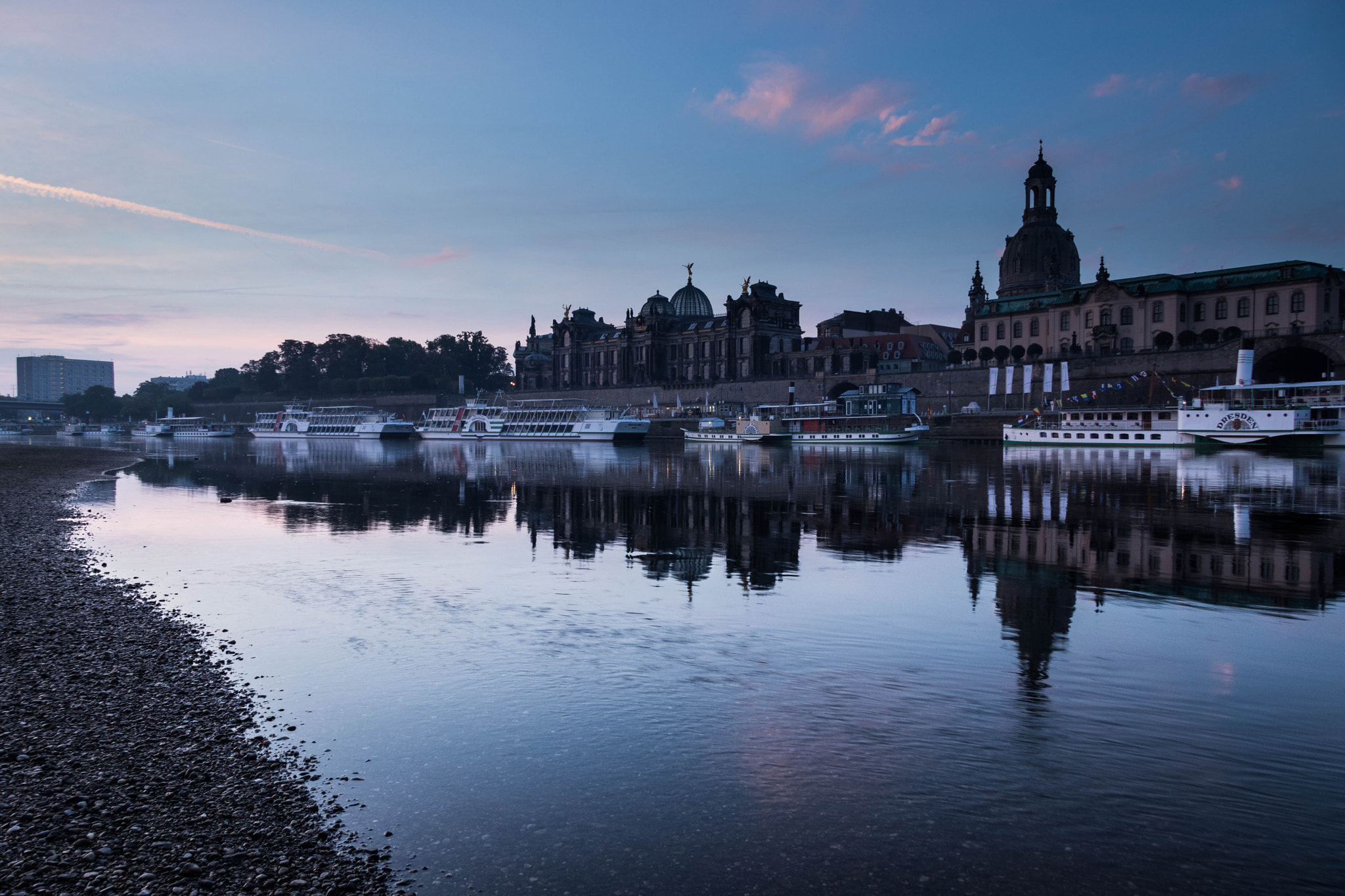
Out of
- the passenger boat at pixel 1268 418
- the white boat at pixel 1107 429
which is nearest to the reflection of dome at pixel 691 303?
the white boat at pixel 1107 429

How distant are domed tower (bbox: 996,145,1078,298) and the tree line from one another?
101685mm

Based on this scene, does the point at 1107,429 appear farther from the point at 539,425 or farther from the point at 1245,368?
the point at 539,425

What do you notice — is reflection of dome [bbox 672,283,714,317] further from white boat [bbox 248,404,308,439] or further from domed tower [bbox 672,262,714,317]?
white boat [bbox 248,404,308,439]

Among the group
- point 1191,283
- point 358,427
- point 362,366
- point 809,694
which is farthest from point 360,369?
point 809,694

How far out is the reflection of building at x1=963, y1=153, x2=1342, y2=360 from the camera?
3150 inches

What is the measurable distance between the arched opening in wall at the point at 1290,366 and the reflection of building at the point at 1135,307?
37.0 inches

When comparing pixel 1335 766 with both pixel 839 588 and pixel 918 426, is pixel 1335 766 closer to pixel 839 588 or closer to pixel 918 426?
pixel 839 588

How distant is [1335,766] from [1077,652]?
10.9 feet

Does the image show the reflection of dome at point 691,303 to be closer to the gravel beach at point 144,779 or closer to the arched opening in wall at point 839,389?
the arched opening in wall at point 839,389

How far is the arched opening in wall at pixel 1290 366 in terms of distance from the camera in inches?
2884

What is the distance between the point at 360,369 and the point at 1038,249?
13320cm

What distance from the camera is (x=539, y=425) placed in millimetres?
96312

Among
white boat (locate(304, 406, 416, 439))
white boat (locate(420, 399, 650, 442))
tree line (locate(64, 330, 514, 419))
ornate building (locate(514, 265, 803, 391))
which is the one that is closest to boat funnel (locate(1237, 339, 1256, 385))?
white boat (locate(420, 399, 650, 442))

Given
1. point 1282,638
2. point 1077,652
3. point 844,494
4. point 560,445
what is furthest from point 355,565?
point 560,445
